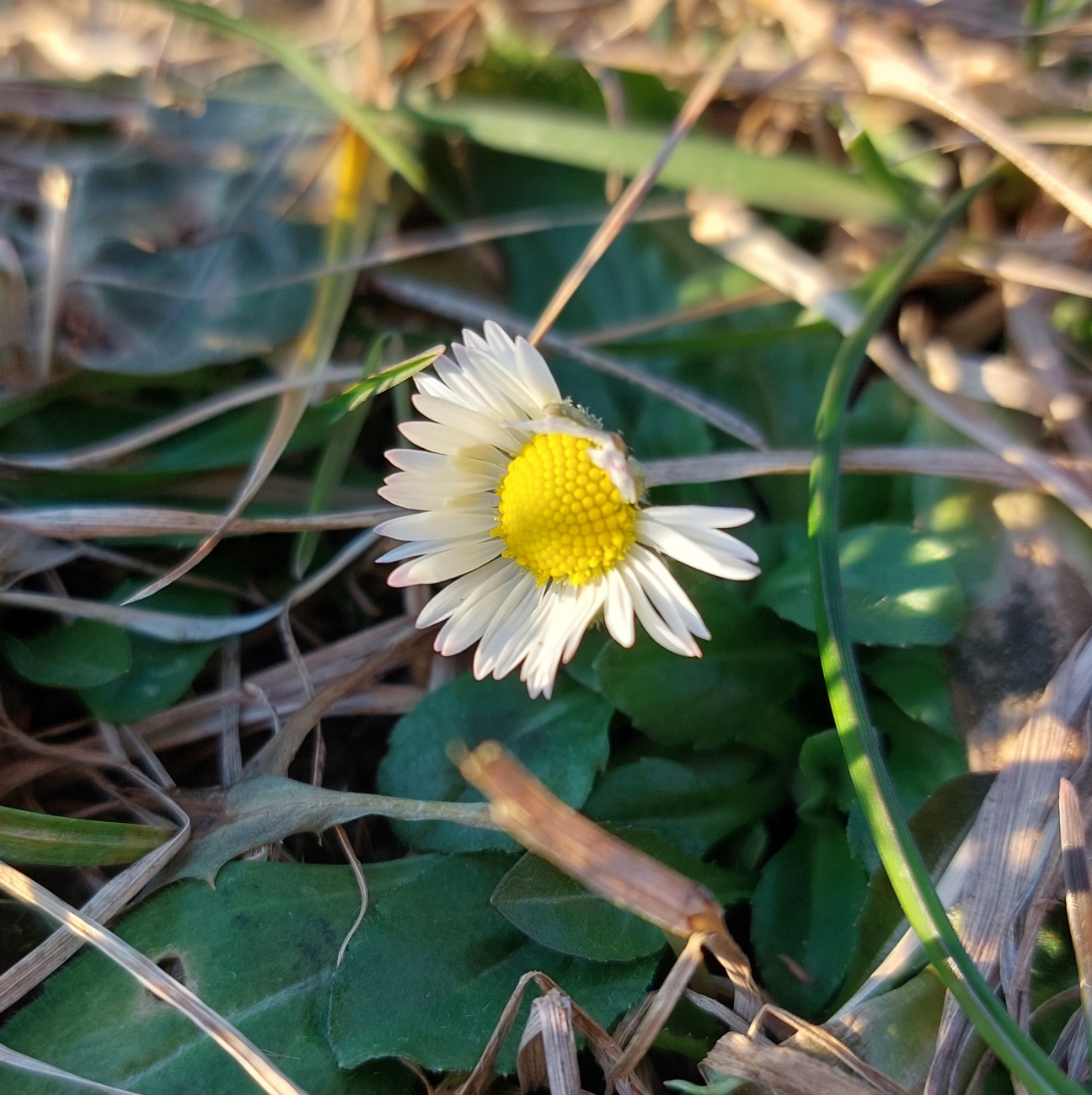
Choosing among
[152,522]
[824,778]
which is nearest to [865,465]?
[824,778]

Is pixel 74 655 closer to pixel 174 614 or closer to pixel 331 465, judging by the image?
pixel 174 614

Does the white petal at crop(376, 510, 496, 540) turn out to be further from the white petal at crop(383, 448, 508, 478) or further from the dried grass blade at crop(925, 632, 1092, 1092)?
the dried grass blade at crop(925, 632, 1092, 1092)

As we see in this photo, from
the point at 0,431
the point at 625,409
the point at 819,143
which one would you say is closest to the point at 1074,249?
the point at 819,143

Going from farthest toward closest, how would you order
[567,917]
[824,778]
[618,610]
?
[824,778] < [567,917] < [618,610]

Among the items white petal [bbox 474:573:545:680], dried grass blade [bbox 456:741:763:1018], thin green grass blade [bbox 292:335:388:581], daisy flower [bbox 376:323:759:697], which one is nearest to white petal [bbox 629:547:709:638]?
daisy flower [bbox 376:323:759:697]

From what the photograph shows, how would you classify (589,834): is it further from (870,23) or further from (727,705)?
(870,23)

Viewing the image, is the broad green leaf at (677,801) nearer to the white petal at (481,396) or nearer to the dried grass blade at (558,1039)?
the dried grass blade at (558,1039)

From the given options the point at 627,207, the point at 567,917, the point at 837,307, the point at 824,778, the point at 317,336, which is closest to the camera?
the point at 567,917
